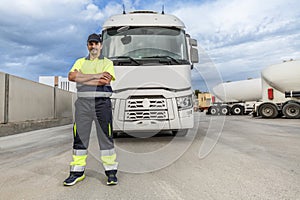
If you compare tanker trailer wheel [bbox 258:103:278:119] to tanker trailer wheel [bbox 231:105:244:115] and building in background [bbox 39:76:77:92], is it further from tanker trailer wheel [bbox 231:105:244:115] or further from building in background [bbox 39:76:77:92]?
building in background [bbox 39:76:77:92]

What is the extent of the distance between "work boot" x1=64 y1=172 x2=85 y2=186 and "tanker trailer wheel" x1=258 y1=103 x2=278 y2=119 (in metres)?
13.9

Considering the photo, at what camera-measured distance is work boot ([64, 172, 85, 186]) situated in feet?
8.78

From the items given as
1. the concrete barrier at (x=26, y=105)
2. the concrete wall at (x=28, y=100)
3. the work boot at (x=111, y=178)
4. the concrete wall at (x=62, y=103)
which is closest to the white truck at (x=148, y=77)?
the concrete barrier at (x=26, y=105)

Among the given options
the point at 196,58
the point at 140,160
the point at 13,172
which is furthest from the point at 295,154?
the point at 13,172

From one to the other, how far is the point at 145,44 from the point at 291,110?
1134cm

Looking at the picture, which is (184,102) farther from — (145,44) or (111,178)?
(111,178)

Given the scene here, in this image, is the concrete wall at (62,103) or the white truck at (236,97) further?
the white truck at (236,97)

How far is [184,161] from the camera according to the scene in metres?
3.69

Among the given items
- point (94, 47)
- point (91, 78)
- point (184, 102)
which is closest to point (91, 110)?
point (91, 78)

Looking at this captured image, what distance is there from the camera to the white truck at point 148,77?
4.77 m

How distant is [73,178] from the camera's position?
2732 mm

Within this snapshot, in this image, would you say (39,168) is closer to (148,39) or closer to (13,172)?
(13,172)

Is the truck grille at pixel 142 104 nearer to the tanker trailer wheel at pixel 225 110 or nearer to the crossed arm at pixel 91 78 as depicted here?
the crossed arm at pixel 91 78

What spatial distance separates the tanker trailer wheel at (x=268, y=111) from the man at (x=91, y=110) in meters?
13.7
